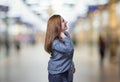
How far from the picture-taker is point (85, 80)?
1121 cm

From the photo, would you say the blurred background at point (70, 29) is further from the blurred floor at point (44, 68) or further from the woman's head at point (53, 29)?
the woman's head at point (53, 29)

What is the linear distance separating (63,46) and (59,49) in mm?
54

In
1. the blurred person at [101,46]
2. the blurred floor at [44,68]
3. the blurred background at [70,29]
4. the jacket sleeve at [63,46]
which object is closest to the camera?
the jacket sleeve at [63,46]

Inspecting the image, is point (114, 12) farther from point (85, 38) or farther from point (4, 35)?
point (4, 35)

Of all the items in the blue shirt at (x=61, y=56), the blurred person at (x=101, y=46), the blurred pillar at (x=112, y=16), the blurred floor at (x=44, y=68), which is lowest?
the blurred floor at (x=44, y=68)

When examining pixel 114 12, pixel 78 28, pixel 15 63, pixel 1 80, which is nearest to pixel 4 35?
pixel 15 63

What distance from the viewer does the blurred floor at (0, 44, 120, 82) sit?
11.8 m

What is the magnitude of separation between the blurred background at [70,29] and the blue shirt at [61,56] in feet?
25.2

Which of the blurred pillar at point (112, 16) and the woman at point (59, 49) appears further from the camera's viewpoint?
the blurred pillar at point (112, 16)

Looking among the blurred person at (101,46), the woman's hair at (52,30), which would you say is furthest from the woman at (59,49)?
the blurred person at (101,46)

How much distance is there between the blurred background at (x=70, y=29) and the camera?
611 inches

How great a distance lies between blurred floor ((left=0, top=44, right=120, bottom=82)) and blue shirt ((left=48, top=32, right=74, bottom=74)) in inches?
231

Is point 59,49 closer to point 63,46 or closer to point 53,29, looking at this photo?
point 63,46

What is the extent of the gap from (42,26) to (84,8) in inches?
69.8
